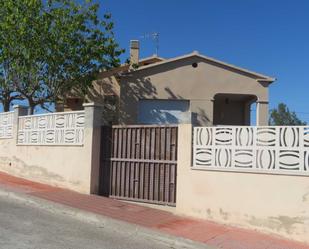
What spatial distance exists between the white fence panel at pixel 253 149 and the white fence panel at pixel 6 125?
844cm

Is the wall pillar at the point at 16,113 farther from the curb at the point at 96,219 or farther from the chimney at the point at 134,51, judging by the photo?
the chimney at the point at 134,51

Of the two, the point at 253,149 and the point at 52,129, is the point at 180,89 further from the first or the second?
the point at 253,149

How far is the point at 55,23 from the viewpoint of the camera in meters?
16.4

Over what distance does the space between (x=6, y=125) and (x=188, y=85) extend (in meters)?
7.43

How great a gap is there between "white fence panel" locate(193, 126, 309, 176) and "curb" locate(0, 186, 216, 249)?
6.37 ft

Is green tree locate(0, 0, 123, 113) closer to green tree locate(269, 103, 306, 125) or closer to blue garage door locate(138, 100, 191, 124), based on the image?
blue garage door locate(138, 100, 191, 124)

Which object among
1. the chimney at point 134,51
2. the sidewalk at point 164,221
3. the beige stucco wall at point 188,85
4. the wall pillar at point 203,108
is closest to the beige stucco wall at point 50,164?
the sidewalk at point 164,221

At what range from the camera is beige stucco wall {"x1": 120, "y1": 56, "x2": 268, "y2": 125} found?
58.8 feet

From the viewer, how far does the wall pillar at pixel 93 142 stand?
11.6 m

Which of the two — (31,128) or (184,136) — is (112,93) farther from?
(184,136)

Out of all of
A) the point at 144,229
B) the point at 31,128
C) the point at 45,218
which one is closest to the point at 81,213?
the point at 45,218

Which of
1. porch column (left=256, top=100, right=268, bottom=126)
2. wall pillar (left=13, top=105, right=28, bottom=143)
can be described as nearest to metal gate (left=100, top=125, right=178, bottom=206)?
wall pillar (left=13, top=105, right=28, bottom=143)

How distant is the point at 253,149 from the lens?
849 cm

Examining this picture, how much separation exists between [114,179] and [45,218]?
2660 millimetres
